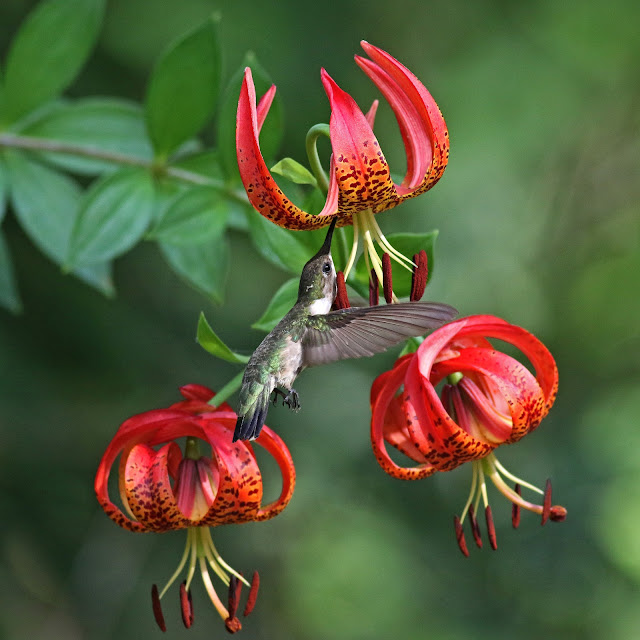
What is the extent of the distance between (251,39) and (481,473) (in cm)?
168

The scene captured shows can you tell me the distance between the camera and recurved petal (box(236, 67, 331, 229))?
1060 millimetres

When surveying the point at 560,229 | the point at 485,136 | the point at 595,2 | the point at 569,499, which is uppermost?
the point at 595,2

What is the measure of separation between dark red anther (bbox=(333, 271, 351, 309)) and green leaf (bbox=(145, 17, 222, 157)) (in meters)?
0.72

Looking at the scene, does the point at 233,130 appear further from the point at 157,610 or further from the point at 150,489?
the point at 157,610

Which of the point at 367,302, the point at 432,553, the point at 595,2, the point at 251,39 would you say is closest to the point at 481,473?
the point at 367,302

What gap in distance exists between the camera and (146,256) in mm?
2842

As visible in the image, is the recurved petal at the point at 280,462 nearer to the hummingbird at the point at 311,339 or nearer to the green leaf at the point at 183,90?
the hummingbird at the point at 311,339

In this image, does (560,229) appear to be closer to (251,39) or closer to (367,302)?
(251,39)

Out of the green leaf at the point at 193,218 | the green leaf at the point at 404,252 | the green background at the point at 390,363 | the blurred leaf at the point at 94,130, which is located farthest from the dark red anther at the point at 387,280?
the green background at the point at 390,363

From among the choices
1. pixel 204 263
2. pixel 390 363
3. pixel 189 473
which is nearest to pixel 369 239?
pixel 189 473

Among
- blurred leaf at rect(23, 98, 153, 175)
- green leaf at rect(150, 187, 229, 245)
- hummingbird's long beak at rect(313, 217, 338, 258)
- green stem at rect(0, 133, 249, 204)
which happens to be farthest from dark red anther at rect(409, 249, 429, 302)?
blurred leaf at rect(23, 98, 153, 175)

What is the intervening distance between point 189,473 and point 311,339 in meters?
0.33

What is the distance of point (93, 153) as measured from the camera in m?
1.85

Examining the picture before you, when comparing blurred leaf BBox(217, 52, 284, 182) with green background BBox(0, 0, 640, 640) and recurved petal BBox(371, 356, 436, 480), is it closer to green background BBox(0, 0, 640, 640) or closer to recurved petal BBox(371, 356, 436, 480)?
recurved petal BBox(371, 356, 436, 480)
